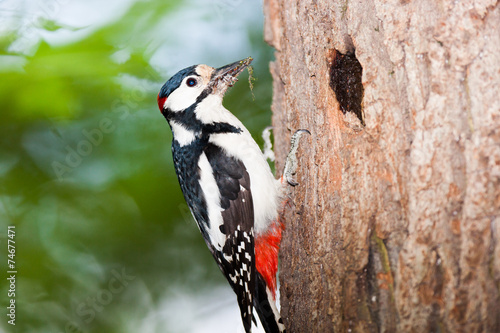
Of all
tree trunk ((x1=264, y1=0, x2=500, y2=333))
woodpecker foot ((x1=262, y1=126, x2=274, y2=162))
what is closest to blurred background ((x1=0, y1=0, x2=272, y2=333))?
woodpecker foot ((x1=262, y1=126, x2=274, y2=162))

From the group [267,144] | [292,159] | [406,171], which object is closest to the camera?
[406,171]

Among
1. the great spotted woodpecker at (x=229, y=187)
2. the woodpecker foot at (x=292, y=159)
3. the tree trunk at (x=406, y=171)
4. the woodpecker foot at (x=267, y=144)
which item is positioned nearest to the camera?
the tree trunk at (x=406, y=171)

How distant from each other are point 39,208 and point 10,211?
219 mm

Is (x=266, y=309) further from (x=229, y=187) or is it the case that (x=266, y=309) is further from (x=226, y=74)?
(x=226, y=74)

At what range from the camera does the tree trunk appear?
4.43 ft

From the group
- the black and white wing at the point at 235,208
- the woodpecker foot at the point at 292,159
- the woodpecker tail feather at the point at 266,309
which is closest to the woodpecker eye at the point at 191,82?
the black and white wing at the point at 235,208

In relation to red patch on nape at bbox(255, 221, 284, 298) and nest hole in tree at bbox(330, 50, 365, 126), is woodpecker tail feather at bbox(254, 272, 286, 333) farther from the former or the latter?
nest hole in tree at bbox(330, 50, 365, 126)

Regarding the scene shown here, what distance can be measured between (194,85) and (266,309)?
156 cm

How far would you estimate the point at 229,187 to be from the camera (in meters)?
2.49

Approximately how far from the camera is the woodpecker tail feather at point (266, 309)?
7.68ft

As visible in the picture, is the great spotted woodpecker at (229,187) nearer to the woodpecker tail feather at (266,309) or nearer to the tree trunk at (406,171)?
the woodpecker tail feather at (266,309)

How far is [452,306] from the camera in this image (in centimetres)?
134

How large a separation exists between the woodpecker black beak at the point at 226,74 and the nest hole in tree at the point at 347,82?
876 mm

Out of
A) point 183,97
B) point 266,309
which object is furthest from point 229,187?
point 266,309
